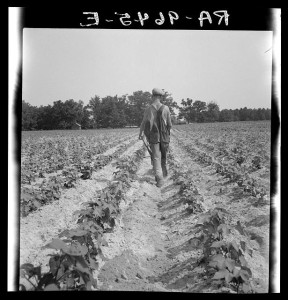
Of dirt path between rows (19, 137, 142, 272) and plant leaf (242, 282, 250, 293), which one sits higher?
dirt path between rows (19, 137, 142, 272)

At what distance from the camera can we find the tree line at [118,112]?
3985mm

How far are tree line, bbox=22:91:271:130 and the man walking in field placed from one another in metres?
0.09

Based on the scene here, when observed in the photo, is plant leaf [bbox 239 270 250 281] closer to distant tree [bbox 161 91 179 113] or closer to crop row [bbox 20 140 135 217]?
distant tree [bbox 161 91 179 113]

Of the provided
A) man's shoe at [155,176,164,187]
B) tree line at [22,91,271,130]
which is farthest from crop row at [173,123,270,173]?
man's shoe at [155,176,164,187]

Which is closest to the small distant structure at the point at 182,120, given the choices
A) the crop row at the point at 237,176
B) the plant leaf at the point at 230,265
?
the crop row at the point at 237,176

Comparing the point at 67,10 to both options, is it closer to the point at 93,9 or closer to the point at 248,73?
the point at 93,9

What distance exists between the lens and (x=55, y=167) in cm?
833

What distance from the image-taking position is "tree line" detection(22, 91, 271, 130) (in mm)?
3985

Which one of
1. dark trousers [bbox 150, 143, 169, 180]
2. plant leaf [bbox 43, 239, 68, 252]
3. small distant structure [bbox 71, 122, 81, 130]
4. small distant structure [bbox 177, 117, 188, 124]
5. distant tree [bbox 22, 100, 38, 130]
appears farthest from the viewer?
dark trousers [bbox 150, 143, 169, 180]

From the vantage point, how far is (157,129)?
468 centimetres

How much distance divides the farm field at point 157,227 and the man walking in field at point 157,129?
0.17m

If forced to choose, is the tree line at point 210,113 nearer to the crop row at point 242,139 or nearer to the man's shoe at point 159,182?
the crop row at point 242,139

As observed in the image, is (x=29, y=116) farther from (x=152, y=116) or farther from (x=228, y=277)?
(x=228, y=277)

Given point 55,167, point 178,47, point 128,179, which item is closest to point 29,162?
point 55,167
